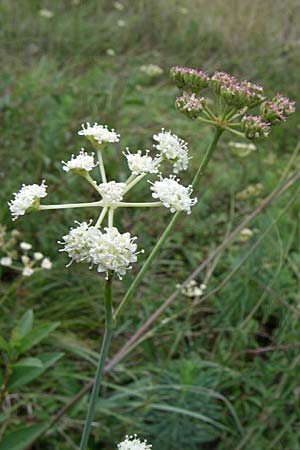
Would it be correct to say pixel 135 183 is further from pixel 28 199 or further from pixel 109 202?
pixel 28 199

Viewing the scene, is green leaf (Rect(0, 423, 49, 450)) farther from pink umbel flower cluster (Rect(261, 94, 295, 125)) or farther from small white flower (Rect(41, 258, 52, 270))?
pink umbel flower cluster (Rect(261, 94, 295, 125))

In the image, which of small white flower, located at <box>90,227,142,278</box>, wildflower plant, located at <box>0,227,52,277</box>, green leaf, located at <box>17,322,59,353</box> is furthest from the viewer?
wildflower plant, located at <box>0,227,52,277</box>

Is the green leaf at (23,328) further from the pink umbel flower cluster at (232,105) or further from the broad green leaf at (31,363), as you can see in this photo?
the pink umbel flower cluster at (232,105)

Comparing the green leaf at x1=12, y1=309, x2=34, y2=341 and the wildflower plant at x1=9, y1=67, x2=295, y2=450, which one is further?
the green leaf at x1=12, y1=309, x2=34, y2=341

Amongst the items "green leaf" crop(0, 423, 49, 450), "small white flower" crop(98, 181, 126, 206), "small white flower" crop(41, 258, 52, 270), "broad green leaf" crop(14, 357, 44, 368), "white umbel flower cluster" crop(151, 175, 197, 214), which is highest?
"small white flower" crop(41, 258, 52, 270)

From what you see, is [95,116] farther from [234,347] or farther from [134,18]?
[134,18]

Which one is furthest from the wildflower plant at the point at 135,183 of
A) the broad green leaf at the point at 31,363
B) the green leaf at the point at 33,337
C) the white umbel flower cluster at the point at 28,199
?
the green leaf at the point at 33,337

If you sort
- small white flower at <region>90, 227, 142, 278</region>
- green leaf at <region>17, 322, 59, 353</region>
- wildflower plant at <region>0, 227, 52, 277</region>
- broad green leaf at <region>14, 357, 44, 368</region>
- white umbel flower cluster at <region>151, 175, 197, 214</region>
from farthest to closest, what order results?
wildflower plant at <region>0, 227, 52, 277</region>
green leaf at <region>17, 322, 59, 353</region>
broad green leaf at <region>14, 357, 44, 368</region>
white umbel flower cluster at <region>151, 175, 197, 214</region>
small white flower at <region>90, 227, 142, 278</region>

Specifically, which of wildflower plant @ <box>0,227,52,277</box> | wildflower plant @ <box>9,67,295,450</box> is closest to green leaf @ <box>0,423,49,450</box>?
wildflower plant @ <box>9,67,295,450</box>
